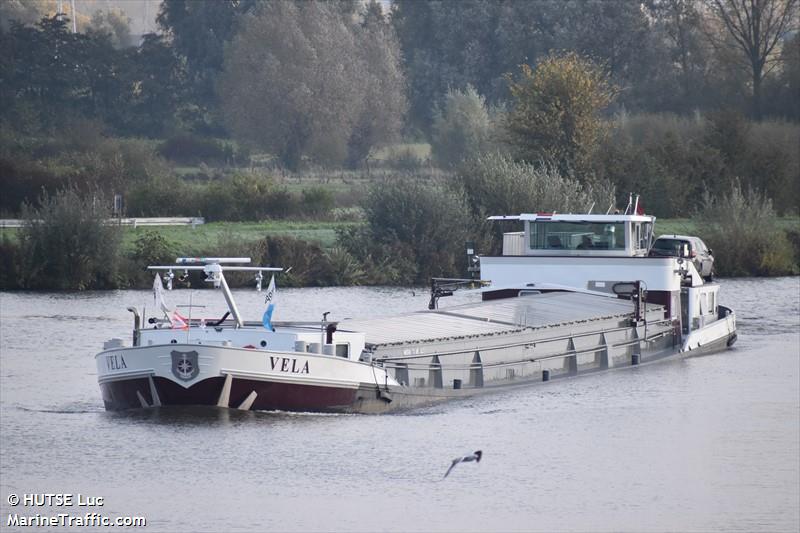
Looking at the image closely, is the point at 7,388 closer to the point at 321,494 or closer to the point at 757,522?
the point at 321,494

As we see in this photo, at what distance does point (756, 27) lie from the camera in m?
81.4

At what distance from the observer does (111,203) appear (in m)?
60.3

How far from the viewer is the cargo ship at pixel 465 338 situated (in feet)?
87.5

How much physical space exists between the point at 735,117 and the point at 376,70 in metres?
38.9

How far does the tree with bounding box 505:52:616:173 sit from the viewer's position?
62625mm

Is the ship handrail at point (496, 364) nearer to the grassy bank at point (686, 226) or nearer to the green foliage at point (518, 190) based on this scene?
the green foliage at point (518, 190)

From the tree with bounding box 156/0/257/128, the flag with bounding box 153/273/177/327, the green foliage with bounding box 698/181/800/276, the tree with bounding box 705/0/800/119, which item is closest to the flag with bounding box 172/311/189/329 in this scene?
the flag with bounding box 153/273/177/327

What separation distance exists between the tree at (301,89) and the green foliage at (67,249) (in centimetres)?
4408

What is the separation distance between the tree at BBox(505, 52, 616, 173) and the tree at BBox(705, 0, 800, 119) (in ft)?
68.5

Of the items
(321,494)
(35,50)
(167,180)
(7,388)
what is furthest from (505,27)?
(321,494)

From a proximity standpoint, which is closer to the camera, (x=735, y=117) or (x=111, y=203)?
(x=111, y=203)

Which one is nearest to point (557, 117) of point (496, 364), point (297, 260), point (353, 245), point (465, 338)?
point (353, 245)

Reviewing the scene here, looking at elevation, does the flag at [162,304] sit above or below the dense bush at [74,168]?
below

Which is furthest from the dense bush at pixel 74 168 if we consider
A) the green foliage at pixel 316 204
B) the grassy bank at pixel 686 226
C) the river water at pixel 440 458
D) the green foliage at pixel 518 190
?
the river water at pixel 440 458
